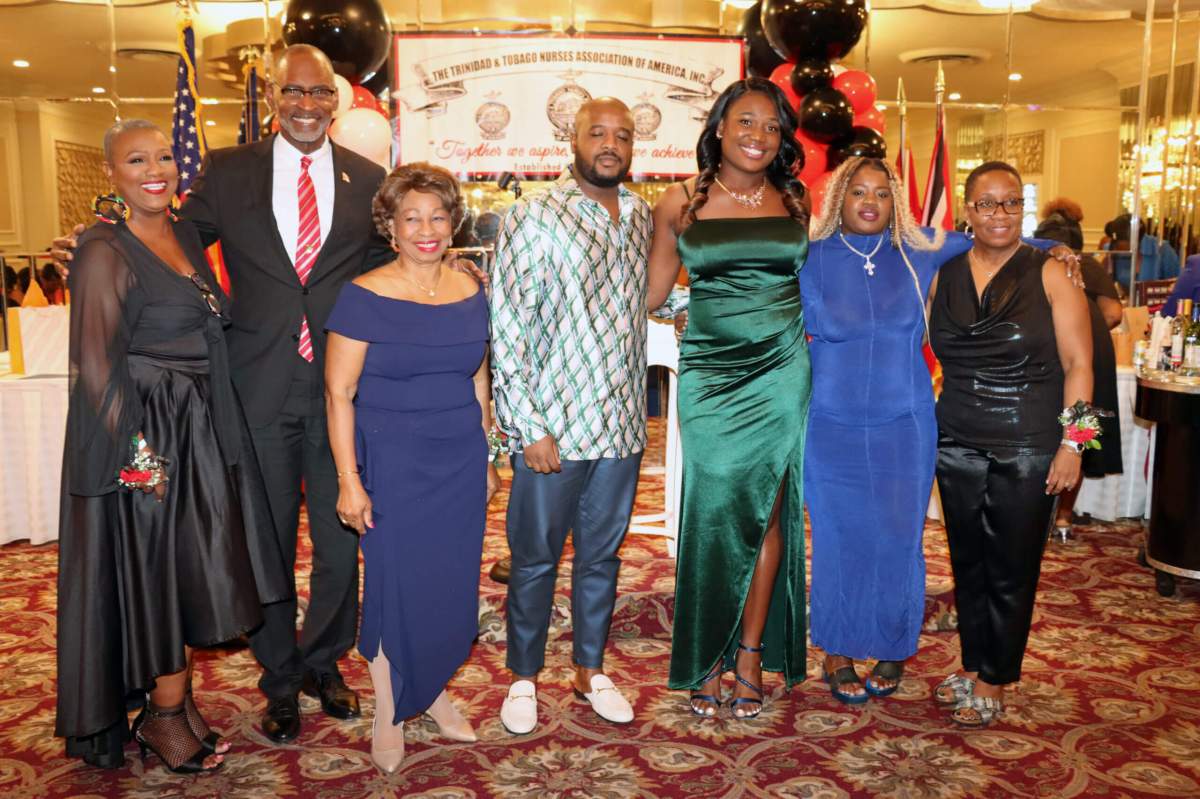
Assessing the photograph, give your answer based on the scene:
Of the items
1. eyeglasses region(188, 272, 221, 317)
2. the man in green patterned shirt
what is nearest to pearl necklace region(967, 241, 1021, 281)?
the man in green patterned shirt

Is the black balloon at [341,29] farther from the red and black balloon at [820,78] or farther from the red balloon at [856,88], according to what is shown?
the red balloon at [856,88]

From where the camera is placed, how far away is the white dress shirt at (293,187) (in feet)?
9.47

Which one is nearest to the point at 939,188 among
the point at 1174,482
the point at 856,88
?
the point at 856,88

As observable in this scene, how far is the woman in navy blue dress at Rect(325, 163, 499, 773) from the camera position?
259 centimetres

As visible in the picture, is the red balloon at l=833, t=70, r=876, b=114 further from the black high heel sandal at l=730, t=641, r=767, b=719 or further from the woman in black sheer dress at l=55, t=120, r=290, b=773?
the woman in black sheer dress at l=55, t=120, r=290, b=773

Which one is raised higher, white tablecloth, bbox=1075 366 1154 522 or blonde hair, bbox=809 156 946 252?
blonde hair, bbox=809 156 946 252

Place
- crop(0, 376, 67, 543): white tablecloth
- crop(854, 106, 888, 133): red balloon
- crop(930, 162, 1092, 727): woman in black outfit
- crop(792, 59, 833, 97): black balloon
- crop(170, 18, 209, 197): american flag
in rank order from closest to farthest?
crop(930, 162, 1092, 727): woman in black outfit, crop(0, 376, 67, 543): white tablecloth, crop(170, 18, 209, 197): american flag, crop(792, 59, 833, 97): black balloon, crop(854, 106, 888, 133): red balloon

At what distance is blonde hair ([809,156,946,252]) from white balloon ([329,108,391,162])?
3051 mm

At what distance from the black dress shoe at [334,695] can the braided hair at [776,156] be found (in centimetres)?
188

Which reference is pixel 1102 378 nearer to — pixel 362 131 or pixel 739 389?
pixel 739 389

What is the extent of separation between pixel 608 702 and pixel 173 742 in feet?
4.29

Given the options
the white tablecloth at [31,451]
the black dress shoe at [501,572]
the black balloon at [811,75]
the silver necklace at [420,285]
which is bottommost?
the black dress shoe at [501,572]

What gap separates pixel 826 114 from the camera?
544cm

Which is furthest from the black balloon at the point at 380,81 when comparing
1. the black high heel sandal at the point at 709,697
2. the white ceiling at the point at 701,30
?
the black high heel sandal at the point at 709,697
